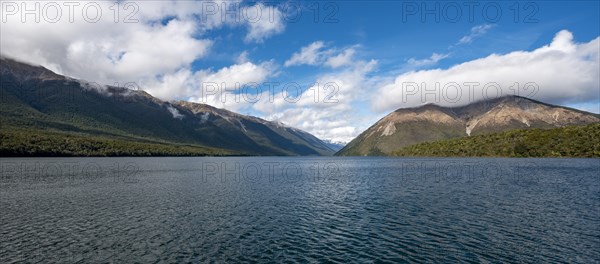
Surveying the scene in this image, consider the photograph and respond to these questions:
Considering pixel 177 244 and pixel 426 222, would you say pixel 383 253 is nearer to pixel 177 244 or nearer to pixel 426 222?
pixel 426 222

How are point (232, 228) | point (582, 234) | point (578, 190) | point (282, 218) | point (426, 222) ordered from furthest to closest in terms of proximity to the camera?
point (578, 190) → point (282, 218) → point (426, 222) → point (232, 228) → point (582, 234)

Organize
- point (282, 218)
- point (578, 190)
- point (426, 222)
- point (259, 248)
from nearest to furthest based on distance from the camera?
point (259, 248), point (426, 222), point (282, 218), point (578, 190)

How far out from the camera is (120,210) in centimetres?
5847

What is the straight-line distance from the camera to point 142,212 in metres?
57.1

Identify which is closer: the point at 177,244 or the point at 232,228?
the point at 177,244

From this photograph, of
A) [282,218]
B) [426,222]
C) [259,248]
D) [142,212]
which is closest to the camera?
[259,248]

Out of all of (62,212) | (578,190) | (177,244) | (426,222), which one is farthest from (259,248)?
(578,190)

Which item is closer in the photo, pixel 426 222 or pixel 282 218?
pixel 426 222

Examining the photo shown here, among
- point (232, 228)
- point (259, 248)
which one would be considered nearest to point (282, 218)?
point (232, 228)

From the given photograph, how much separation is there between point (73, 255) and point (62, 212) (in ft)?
90.2

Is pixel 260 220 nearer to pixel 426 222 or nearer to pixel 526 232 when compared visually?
pixel 426 222

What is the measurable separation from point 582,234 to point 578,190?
47708 millimetres

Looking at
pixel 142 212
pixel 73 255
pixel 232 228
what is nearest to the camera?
pixel 73 255

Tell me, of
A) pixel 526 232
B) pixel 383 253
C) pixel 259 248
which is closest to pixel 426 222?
pixel 526 232
